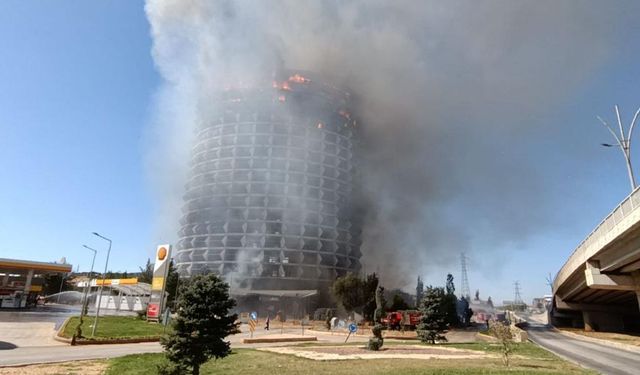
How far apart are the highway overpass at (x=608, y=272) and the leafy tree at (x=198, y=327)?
19.8 metres

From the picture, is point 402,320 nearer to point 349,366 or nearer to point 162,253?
point 162,253

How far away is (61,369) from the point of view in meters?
16.0

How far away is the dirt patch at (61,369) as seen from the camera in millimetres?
15117

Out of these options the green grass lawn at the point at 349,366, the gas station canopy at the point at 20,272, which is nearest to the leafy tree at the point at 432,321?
the green grass lawn at the point at 349,366

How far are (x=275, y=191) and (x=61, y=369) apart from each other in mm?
86195

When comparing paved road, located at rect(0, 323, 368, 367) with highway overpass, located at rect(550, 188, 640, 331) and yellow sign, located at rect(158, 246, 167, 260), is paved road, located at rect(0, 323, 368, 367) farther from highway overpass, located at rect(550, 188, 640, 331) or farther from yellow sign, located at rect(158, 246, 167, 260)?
highway overpass, located at rect(550, 188, 640, 331)

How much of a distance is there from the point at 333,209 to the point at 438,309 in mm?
76168

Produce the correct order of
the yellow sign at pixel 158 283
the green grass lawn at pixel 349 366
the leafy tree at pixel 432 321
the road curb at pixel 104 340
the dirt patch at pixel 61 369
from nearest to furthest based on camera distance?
the dirt patch at pixel 61 369 → the green grass lawn at pixel 349 366 → the road curb at pixel 104 340 → the leafy tree at pixel 432 321 → the yellow sign at pixel 158 283

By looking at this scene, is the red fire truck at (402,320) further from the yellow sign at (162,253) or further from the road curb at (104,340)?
the road curb at (104,340)

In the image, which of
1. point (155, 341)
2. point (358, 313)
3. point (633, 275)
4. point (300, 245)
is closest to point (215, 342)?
point (155, 341)

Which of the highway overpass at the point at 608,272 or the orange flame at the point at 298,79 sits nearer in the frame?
the highway overpass at the point at 608,272

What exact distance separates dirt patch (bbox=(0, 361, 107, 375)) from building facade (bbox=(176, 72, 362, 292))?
248 ft

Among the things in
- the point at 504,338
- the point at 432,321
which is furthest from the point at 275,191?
the point at 504,338

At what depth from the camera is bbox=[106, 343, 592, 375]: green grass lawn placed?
15773 mm
